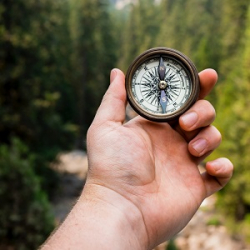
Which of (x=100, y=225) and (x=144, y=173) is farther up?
(x=144, y=173)

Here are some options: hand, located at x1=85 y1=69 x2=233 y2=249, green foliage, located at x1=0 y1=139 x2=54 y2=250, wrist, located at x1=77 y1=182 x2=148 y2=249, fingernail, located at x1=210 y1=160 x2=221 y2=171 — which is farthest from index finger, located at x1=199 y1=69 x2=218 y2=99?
green foliage, located at x1=0 y1=139 x2=54 y2=250

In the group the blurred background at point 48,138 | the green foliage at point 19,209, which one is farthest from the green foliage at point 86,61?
the green foliage at point 19,209

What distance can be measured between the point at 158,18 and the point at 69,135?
50906 mm

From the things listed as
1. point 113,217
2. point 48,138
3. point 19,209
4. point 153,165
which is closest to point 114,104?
point 153,165

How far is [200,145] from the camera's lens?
10.6 feet

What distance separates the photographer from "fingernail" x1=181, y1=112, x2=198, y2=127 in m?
3.15

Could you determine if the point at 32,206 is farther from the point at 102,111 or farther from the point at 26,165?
the point at 102,111

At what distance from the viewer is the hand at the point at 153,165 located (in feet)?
10.1

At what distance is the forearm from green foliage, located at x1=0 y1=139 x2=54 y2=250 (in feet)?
23.5

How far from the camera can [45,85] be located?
18688 millimetres

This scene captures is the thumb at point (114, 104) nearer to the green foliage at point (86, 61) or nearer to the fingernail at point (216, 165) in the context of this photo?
the fingernail at point (216, 165)

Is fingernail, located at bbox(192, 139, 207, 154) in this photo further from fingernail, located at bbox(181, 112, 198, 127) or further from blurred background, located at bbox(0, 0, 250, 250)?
blurred background, located at bbox(0, 0, 250, 250)

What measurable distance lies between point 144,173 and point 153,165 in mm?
132

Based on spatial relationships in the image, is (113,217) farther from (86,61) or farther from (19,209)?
(86,61)
